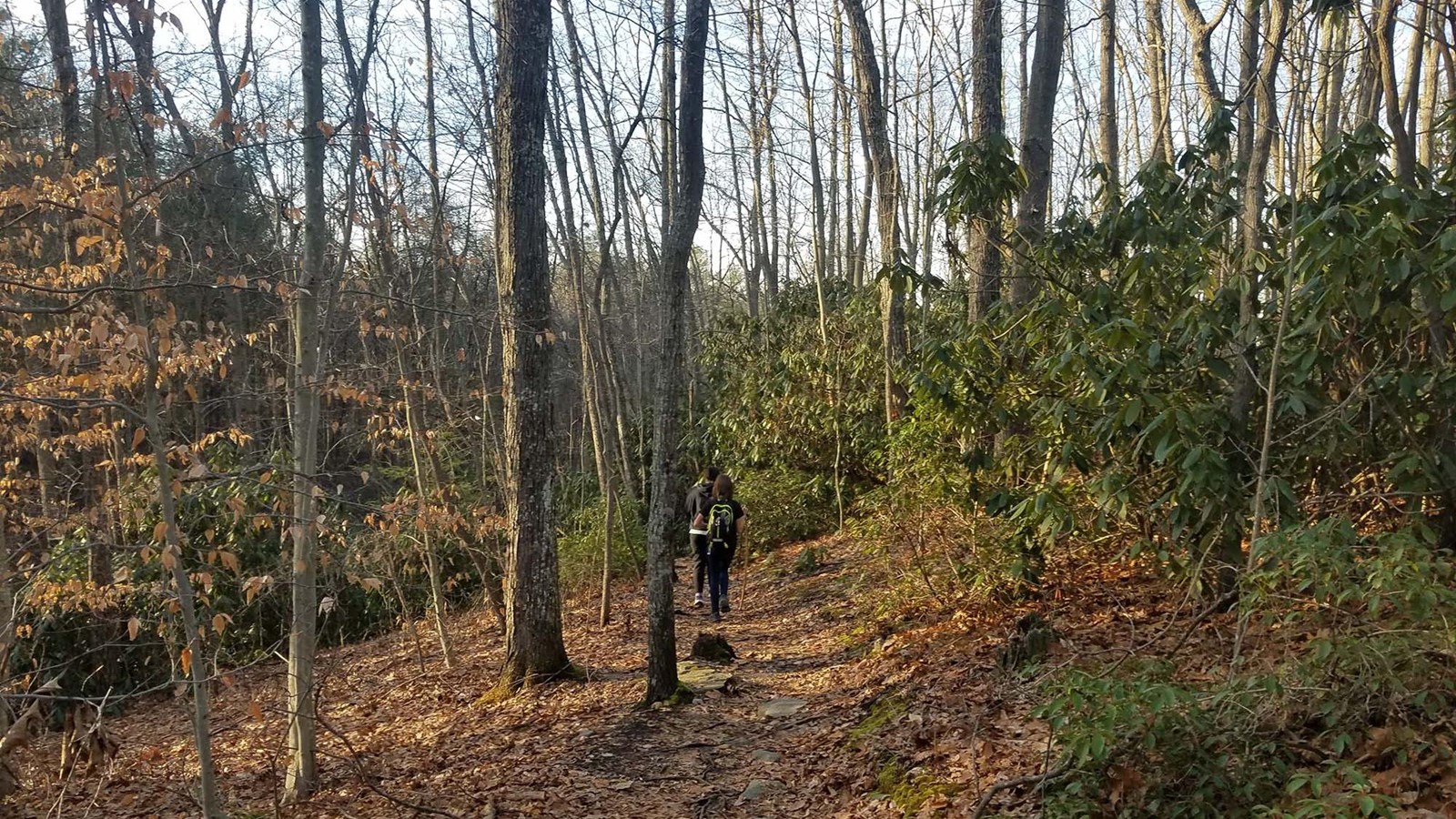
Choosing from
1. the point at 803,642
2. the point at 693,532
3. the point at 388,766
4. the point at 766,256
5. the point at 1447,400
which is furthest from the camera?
the point at 766,256

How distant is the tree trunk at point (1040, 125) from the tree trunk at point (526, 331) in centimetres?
403

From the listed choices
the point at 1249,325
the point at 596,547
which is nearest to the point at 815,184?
the point at 596,547

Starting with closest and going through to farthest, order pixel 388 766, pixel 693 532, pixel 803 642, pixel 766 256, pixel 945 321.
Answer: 1. pixel 388 766
2. pixel 803 642
3. pixel 693 532
4. pixel 945 321
5. pixel 766 256

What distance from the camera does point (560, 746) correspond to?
6.47 m

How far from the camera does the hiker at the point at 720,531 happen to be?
9797 millimetres

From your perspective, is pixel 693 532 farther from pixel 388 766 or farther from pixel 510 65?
pixel 510 65

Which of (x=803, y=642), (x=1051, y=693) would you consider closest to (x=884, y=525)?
(x=803, y=642)

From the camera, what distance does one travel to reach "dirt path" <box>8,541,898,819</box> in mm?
5520

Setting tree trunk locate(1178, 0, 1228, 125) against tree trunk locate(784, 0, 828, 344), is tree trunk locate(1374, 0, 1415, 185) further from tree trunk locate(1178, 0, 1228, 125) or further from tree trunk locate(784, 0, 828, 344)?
tree trunk locate(784, 0, 828, 344)

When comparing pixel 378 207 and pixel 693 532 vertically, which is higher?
pixel 378 207

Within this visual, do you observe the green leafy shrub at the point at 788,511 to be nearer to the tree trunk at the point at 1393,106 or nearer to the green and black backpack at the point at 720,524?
the green and black backpack at the point at 720,524

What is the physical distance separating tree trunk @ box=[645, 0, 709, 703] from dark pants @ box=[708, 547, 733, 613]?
10.3ft

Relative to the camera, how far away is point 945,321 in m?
12.1

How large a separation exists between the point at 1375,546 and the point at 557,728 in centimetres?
538
